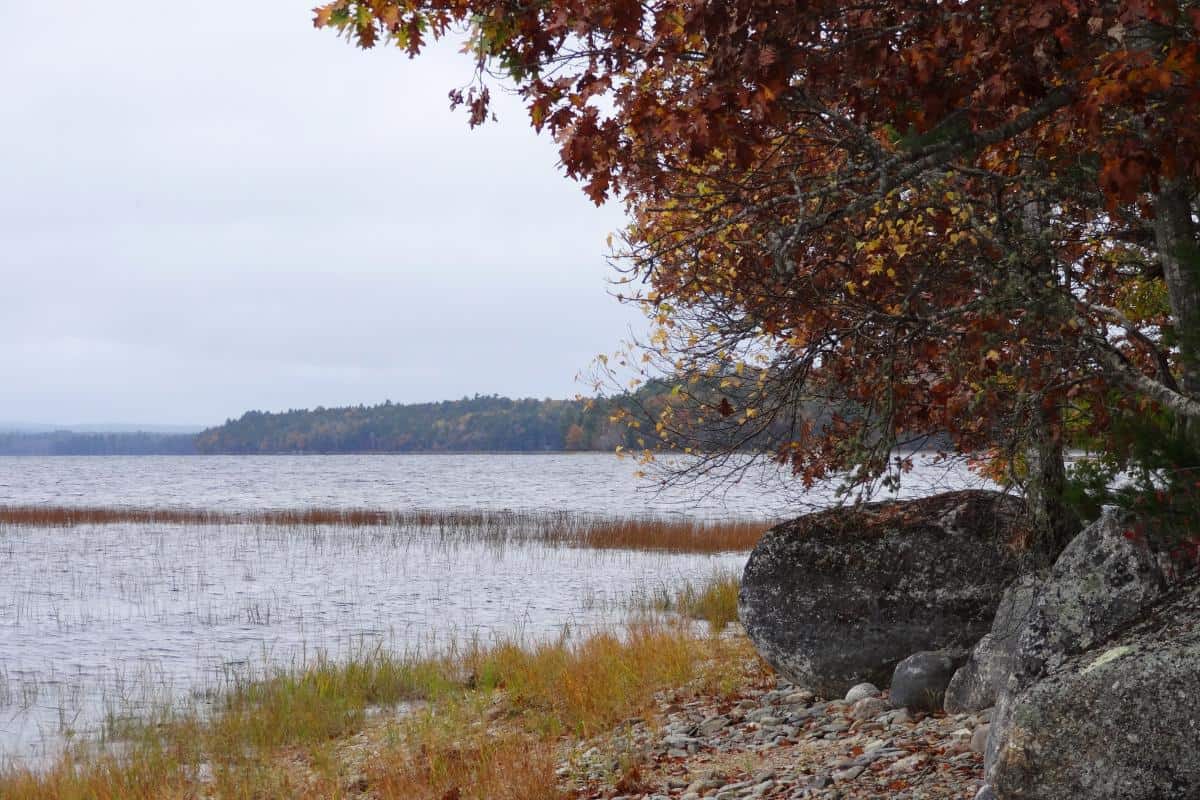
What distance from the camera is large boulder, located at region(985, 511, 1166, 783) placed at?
627 centimetres

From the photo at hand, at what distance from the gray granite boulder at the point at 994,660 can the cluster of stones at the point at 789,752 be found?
0.16m

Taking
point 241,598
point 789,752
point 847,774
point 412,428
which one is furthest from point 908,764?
point 412,428

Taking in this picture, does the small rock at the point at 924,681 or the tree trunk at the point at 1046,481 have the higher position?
the tree trunk at the point at 1046,481

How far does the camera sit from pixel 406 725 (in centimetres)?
1084

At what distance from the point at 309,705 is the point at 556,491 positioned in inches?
2136

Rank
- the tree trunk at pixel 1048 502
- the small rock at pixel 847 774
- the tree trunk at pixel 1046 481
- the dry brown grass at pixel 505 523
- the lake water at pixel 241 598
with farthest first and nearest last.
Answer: the dry brown grass at pixel 505 523 → the lake water at pixel 241 598 → the tree trunk at pixel 1048 502 → the tree trunk at pixel 1046 481 → the small rock at pixel 847 774

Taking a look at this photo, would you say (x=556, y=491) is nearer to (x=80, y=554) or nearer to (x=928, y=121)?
(x=80, y=554)

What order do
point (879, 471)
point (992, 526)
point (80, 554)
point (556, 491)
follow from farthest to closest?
point (556, 491) < point (80, 554) < point (992, 526) < point (879, 471)

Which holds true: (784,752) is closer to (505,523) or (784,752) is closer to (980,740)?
(980,740)

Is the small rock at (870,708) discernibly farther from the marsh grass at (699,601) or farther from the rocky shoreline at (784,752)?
the marsh grass at (699,601)

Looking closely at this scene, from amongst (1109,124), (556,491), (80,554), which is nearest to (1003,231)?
(1109,124)

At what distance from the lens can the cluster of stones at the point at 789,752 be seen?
6.95m

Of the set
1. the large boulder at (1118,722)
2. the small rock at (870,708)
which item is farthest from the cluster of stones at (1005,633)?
the small rock at (870,708)

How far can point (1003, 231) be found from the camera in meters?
6.30
